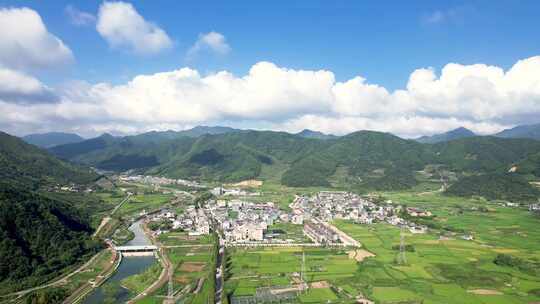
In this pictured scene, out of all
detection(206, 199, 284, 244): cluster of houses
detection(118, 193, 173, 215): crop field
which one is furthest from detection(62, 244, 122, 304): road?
detection(118, 193, 173, 215): crop field

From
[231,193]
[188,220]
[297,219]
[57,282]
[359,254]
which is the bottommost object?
[57,282]

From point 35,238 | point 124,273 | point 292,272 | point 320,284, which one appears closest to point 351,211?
point 292,272

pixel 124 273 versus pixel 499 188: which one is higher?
pixel 499 188

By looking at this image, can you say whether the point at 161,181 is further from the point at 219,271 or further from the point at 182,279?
the point at 182,279

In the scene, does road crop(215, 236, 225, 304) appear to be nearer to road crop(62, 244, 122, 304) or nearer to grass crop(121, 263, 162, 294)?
grass crop(121, 263, 162, 294)

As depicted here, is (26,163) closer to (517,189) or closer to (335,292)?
(335,292)

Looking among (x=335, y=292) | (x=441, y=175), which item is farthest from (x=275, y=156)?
(x=335, y=292)
